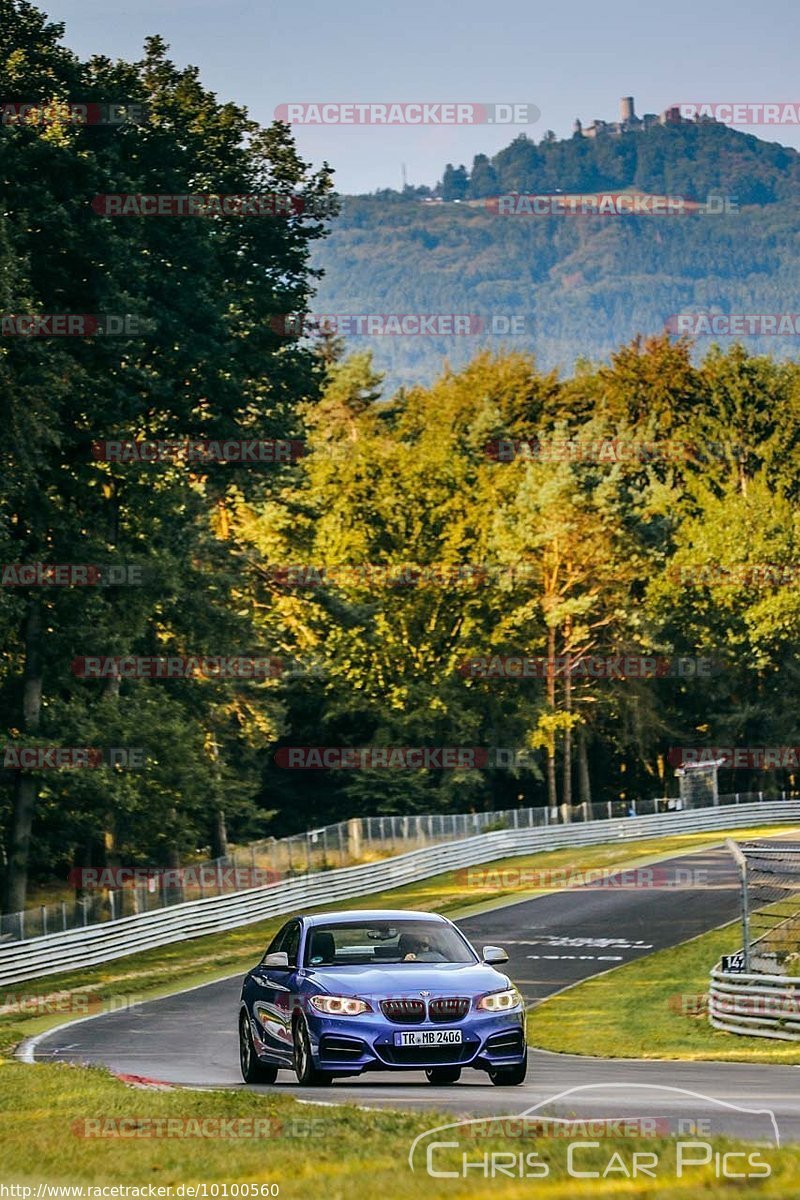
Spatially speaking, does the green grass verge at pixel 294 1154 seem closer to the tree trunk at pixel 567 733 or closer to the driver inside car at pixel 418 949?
the driver inside car at pixel 418 949

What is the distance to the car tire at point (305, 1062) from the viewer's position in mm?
15192

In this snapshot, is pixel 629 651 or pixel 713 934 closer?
pixel 713 934

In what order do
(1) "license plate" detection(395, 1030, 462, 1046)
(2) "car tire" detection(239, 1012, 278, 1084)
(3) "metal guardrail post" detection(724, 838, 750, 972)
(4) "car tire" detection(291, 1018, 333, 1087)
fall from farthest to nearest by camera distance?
1. (3) "metal guardrail post" detection(724, 838, 750, 972)
2. (2) "car tire" detection(239, 1012, 278, 1084)
3. (4) "car tire" detection(291, 1018, 333, 1087)
4. (1) "license plate" detection(395, 1030, 462, 1046)

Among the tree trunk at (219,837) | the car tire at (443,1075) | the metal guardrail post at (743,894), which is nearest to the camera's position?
the car tire at (443,1075)

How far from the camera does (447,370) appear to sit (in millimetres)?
108812

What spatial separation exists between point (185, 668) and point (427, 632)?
26263 mm

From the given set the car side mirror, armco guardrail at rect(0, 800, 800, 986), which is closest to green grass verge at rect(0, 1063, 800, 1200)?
the car side mirror

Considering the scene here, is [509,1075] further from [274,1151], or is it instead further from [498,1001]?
[274,1151]

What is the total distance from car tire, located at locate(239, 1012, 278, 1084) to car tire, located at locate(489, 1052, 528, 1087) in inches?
85.4

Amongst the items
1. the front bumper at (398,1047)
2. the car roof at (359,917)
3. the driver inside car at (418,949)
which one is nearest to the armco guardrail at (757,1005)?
the car roof at (359,917)

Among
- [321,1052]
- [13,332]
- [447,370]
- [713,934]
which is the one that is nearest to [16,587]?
[13,332]

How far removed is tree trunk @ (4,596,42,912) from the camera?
44.2 metres

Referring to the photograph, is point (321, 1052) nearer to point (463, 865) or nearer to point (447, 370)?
point (463, 865)

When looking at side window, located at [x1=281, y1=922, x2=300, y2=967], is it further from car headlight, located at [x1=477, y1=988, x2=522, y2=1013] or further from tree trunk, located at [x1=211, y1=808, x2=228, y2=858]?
tree trunk, located at [x1=211, y1=808, x2=228, y2=858]
